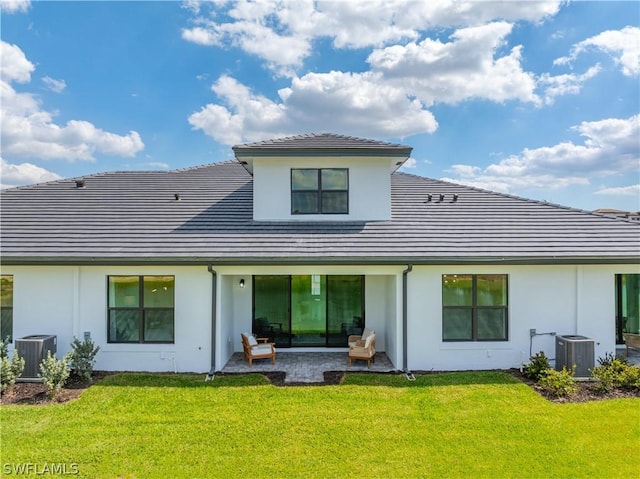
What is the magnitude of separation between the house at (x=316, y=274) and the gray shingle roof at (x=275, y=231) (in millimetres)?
60

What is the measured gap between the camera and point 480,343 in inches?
357

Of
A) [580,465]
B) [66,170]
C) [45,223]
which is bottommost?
[580,465]

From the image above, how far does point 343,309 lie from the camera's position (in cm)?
1080

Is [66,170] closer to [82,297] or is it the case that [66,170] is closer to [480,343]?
[82,297]

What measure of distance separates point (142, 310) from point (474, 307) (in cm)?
904

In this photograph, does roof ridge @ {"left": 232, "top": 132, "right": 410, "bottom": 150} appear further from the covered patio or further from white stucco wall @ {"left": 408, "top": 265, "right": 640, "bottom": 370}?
the covered patio

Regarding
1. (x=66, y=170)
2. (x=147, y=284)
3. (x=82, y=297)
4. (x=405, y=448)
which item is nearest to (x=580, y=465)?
(x=405, y=448)

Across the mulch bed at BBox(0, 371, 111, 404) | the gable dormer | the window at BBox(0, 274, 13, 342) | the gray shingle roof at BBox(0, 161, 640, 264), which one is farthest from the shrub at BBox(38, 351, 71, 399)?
the gable dormer

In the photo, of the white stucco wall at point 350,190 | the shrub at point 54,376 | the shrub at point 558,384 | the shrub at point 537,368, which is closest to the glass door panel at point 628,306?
the shrub at point 537,368

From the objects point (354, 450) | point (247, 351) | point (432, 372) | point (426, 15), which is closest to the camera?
point (354, 450)

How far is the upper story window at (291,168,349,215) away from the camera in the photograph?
1083 centimetres

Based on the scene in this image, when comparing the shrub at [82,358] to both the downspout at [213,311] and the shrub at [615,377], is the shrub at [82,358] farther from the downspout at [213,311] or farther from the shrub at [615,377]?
the shrub at [615,377]

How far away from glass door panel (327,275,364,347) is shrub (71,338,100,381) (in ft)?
21.2

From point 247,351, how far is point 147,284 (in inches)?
130
